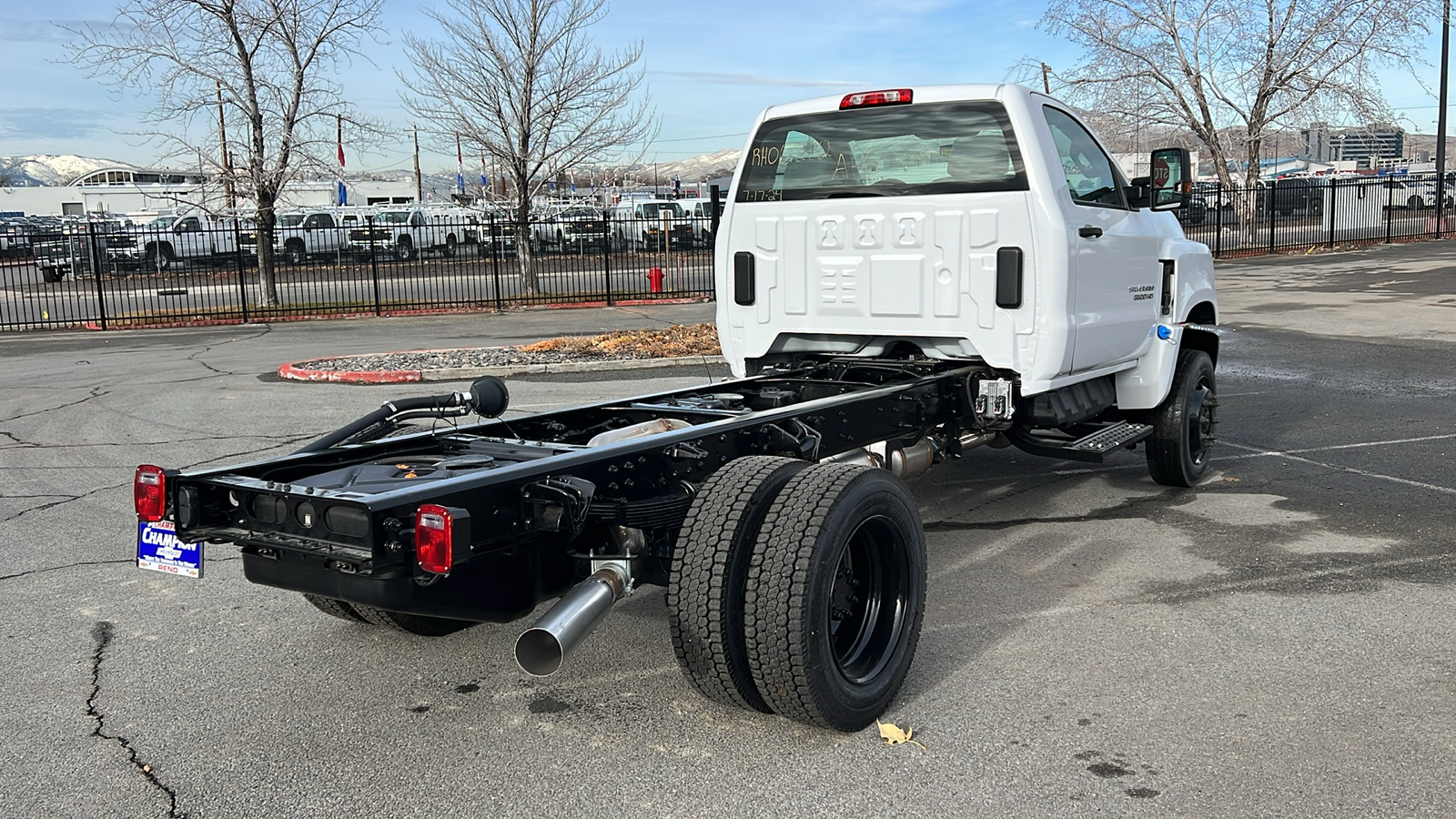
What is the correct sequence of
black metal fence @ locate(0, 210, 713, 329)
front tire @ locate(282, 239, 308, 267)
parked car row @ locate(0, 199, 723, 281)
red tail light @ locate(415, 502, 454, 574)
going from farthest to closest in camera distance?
front tire @ locate(282, 239, 308, 267) < parked car row @ locate(0, 199, 723, 281) < black metal fence @ locate(0, 210, 713, 329) < red tail light @ locate(415, 502, 454, 574)

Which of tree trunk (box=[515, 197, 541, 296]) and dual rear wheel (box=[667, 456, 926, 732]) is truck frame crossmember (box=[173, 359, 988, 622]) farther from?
tree trunk (box=[515, 197, 541, 296])

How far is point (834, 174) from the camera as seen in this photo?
20.5 feet

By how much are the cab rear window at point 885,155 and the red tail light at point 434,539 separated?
3.53m

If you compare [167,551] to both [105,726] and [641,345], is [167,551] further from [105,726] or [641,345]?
[641,345]

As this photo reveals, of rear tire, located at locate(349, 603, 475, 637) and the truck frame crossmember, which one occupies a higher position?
the truck frame crossmember

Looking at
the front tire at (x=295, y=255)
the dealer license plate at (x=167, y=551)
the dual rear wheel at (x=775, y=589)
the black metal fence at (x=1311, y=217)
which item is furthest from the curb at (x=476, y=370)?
the black metal fence at (x=1311, y=217)

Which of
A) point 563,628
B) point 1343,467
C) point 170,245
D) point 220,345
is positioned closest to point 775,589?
point 563,628

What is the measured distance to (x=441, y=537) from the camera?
3223 millimetres

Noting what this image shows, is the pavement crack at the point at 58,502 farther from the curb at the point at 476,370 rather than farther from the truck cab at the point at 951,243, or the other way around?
the curb at the point at 476,370

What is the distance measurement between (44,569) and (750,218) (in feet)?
13.6

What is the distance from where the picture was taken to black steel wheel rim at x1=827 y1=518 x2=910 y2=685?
4086 mm

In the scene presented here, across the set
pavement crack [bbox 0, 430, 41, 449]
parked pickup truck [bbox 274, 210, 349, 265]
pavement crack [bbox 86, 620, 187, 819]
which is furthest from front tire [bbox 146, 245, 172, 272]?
pavement crack [bbox 86, 620, 187, 819]

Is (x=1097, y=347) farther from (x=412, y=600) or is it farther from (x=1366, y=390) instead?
(x=1366, y=390)

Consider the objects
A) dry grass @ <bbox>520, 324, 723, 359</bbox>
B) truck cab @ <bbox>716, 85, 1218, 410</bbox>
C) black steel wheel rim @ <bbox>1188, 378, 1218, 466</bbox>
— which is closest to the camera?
truck cab @ <bbox>716, 85, 1218, 410</bbox>
